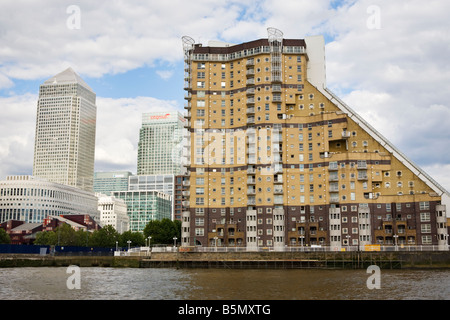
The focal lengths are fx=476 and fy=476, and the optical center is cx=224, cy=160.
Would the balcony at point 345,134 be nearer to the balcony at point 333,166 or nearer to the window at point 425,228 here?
the balcony at point 333,166

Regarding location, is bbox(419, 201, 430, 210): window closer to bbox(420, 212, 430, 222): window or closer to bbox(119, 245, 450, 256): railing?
bbox(420, 212, 430, 222): window

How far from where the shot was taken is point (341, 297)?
56.5 metres

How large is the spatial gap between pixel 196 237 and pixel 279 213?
28.0 metres

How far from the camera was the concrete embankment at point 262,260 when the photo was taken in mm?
113250

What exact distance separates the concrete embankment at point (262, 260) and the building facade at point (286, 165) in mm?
20708

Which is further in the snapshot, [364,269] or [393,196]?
[393,196]

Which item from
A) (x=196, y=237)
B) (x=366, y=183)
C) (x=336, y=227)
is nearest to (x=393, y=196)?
(x=366, y=183)

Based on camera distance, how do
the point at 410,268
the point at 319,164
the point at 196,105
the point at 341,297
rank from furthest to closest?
the point at 196,105
the point at 319,164
the point at 410,268
the point at 341,297

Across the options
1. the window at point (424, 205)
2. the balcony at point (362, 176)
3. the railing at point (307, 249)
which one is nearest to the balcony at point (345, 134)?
the balcony at point (362, 176)

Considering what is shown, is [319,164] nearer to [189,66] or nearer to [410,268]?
[410,268]

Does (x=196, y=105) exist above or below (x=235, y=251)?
above

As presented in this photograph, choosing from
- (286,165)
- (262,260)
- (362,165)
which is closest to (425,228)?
(362,165)

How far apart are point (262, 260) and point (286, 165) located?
38.2 meters

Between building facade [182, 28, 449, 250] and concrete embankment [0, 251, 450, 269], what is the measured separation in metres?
20.7
